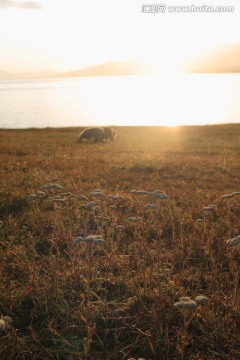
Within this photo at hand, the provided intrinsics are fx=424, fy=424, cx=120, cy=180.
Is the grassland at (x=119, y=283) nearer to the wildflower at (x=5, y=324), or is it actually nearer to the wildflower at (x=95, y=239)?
the wildflower at (x=95, y=239)

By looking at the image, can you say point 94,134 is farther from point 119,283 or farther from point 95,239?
point 95,239

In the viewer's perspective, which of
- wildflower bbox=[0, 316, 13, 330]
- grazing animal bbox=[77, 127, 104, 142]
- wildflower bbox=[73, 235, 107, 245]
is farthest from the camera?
grazing animal bbox=[77, 127, 104, 142]

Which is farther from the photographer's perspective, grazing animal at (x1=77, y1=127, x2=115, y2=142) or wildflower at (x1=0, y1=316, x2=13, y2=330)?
grazing animal at (x1=77, y1=127, x2=115, y2=142)

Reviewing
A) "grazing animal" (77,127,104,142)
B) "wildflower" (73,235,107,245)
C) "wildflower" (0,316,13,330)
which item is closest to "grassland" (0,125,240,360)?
"wildflower" (73,235,107,245)

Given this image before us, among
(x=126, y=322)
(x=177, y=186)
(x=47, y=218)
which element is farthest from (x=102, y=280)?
(x=177, y=186)

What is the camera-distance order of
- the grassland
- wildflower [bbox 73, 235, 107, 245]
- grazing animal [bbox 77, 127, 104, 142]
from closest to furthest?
the grassland → wildflower [bbox 73, 235, 107, 245] → grazing animal [bbox 77, 127, 104, 142]

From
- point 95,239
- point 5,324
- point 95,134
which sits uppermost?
point 95,134

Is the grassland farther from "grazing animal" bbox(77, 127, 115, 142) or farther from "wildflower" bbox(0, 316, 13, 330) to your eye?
"grazing animal" bbox(77, 127, 115, 142)

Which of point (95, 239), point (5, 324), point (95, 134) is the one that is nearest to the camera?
point (5, 324)

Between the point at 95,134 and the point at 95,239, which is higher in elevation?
the point at 95,134

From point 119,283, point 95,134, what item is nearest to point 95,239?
point 119,283

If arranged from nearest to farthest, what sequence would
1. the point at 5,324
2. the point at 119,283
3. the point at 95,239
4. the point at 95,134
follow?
the point at 5,324 → the point at 95,239 → the point at 119,283 → the point at 95,134

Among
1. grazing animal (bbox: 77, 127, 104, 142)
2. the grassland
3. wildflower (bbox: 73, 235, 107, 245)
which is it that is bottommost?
the grassland

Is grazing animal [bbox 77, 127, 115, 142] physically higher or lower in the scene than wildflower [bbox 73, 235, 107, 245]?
higher
